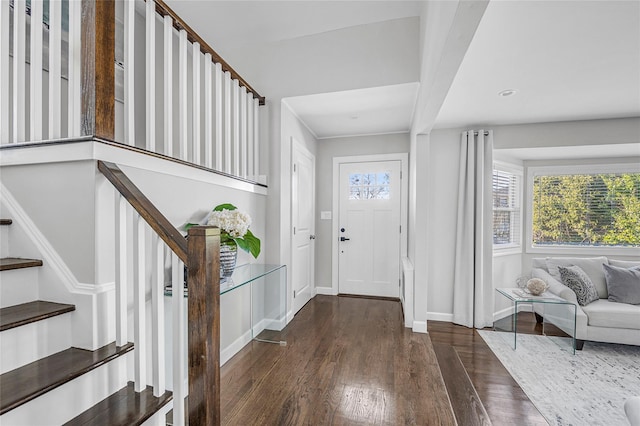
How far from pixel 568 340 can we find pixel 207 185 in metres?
3.91

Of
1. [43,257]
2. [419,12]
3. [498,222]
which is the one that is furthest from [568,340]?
[43,257]

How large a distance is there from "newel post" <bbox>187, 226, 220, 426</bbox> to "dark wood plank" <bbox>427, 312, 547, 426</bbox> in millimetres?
A: 1857

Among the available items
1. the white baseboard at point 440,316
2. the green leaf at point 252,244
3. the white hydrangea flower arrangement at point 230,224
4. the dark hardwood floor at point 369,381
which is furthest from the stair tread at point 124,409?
the white baseboard at point 440,316

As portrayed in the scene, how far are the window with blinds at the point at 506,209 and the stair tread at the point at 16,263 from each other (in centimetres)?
440

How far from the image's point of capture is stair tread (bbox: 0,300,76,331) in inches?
40.3

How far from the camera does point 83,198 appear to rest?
1209 millimetres

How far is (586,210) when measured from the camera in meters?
3.98

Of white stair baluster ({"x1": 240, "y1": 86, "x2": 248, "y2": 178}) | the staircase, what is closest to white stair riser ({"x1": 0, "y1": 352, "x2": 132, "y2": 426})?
the staircase

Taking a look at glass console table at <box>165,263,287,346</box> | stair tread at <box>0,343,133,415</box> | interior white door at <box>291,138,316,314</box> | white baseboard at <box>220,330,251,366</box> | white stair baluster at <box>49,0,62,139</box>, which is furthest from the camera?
interior white door at <box>291,138,316,314</box>

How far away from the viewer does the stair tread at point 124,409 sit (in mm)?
994

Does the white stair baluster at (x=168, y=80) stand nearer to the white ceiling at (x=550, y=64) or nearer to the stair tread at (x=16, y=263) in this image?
the stair tread at (x=16, y=263)

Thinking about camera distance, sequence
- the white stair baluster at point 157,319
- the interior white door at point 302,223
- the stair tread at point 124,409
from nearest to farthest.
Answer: the stair tread at point 124,409 < the white stair baluster at point 157,319 < the interior white door at point 302,223

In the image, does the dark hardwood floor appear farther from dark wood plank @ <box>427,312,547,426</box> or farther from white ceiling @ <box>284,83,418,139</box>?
white ceiling @ <box>284,83,418,139</box>

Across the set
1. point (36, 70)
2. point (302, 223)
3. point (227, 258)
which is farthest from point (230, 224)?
point (302, 223)
